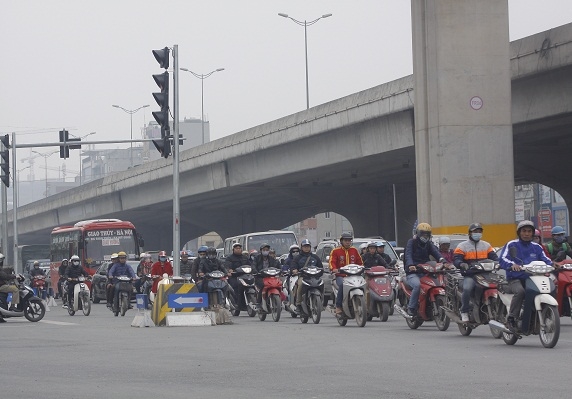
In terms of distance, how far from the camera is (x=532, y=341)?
16781 mm

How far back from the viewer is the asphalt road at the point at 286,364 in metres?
10.9

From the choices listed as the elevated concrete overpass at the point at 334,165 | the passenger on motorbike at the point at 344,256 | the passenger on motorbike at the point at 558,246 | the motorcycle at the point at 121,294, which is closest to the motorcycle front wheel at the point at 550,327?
the passenger on motorbike at the point at 558,246

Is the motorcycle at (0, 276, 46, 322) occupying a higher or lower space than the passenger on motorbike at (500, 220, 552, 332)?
lower

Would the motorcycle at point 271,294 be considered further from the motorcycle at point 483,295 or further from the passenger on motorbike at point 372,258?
the motorcycle at point 483,295

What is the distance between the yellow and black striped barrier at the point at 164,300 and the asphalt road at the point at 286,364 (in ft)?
10.3

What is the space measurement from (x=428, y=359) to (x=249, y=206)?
64903 mm

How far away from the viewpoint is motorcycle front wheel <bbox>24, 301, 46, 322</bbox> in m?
28.4

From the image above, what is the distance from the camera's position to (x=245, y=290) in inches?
1076

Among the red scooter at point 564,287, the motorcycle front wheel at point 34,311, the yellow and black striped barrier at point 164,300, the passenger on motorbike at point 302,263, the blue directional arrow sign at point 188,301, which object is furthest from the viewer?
the motorcycle front wheel at point 34,311

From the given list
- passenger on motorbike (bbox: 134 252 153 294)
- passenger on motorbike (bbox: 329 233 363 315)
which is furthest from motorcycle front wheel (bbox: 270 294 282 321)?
passenger on motorbike (bbox: 134 252 153 294)

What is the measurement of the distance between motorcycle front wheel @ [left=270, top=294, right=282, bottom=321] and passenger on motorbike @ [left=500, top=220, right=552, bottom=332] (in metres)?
9.84

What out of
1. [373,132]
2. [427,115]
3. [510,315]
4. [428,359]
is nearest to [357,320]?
[510,315]

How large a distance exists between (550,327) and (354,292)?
22.2 ft

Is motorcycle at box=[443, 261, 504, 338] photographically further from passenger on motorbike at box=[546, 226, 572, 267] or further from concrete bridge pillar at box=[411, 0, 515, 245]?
concrete bridge pillar at box=[411, 0, 515, 245]
